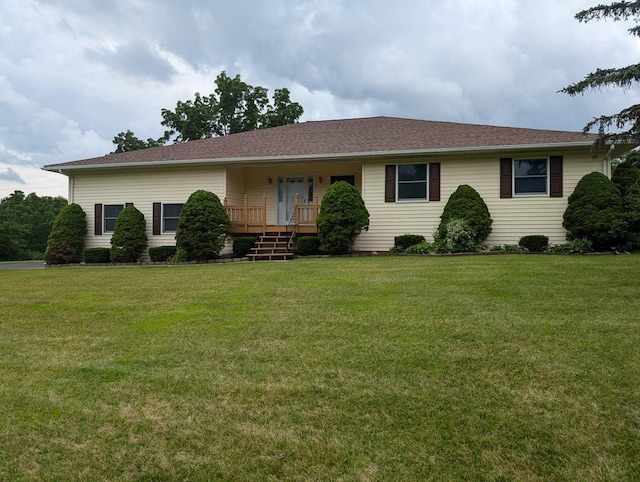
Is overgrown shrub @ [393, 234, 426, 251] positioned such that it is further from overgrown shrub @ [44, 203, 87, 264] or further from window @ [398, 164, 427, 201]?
overgrown shrub @ [44, 203, 87, 264]

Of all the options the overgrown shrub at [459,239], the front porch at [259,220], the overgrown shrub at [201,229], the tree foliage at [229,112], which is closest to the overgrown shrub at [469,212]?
the overgrown shrub at [459,239]

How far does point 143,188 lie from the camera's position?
15.4 m

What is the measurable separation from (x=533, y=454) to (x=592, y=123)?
630 centimetres

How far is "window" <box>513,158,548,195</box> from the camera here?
12820 mm

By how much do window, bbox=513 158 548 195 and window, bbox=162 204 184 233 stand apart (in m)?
10.9

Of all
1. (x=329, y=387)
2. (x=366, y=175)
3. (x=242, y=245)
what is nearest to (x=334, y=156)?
(x=366, y=175)

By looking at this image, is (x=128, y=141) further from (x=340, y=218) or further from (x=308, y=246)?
(x=340, y=218)

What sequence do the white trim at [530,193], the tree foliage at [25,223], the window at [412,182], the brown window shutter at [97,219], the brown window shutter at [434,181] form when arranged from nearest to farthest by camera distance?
the white trim at [530,193], the brown window shutter at [434,181], the window at [412,182], the brown window shutter at [97,219], the tree foliage at [25,223]

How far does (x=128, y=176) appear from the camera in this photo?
51.2 feet

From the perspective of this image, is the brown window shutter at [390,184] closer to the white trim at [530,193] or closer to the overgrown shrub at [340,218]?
the overgrown shrub at [340,218]

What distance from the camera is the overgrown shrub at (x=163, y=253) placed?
14.2 metres

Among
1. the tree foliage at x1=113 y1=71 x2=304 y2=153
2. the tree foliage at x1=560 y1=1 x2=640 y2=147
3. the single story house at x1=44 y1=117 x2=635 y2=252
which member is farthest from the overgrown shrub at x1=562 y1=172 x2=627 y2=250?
the tree foliage at x1=113 y1=71 x2=304 y2=153

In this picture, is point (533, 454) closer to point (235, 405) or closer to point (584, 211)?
point (235, 405)

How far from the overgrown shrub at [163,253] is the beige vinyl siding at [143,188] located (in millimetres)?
910
